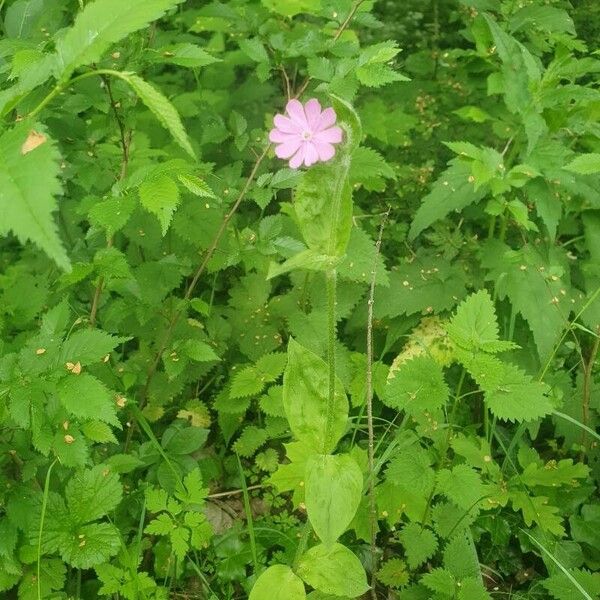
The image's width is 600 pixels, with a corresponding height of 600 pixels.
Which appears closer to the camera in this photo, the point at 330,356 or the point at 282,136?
the point at 282,136

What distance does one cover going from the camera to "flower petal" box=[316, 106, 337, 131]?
1296mm

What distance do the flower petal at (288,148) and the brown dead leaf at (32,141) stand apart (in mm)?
464

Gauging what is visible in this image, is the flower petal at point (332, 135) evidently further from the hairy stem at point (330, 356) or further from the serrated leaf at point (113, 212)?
the serrated leaf at point (113, 212)

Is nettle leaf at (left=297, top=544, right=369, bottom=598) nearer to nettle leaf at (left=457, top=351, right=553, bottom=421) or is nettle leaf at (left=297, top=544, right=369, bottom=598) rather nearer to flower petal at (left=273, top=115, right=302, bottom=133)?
nettle leaf at (left=457, top=351, right=553, bottom=421)

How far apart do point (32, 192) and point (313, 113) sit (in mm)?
596

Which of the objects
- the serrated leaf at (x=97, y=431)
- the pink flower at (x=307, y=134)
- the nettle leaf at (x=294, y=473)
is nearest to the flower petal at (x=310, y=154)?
the pink flower at (x=307, y=134)

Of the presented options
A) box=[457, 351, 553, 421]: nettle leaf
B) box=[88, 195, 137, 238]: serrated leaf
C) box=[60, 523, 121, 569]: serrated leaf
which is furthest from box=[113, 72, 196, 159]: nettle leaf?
box=[60, 523, 121, 569]: serrated leaf

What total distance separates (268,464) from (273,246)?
0.70 m

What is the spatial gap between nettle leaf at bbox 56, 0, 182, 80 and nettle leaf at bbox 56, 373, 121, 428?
729 mm

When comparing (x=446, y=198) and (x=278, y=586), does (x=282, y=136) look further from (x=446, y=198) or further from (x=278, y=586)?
(x=446, y=198)

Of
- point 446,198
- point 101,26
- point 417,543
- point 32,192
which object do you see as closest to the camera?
point 32,192

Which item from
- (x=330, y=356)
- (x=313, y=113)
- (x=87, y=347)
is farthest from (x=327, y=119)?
(x=87, y=347)

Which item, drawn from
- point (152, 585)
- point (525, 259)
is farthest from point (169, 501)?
point (525, 259)

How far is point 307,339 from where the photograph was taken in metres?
2.33
